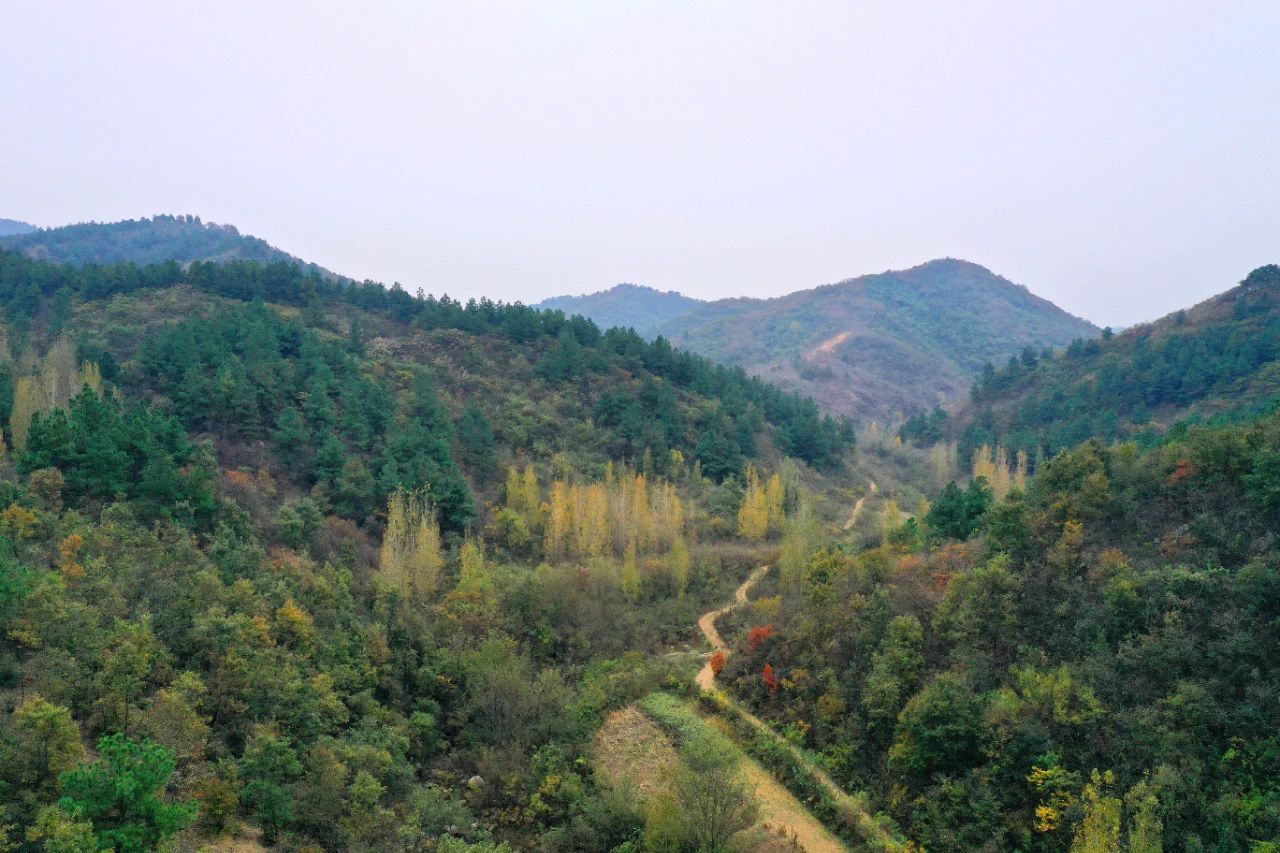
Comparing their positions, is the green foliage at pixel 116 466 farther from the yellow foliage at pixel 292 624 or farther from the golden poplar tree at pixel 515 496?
the golden poplar tree at pixel 515 496

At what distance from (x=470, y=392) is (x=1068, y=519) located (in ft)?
126

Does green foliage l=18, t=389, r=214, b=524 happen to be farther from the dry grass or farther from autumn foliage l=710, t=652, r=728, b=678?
autumn foliage l=710, t=652, r=728, b=678

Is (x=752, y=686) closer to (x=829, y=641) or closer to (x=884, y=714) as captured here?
(x=829, y=641)

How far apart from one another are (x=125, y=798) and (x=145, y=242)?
507 ft

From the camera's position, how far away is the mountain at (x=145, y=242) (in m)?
119

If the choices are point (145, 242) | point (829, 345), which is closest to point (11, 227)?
point (145, 242)

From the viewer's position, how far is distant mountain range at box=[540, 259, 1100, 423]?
126 metres

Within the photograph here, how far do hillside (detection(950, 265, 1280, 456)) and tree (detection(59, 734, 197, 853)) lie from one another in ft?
182

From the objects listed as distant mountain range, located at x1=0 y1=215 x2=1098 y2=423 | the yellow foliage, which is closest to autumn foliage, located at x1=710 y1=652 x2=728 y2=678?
the yellow foliage

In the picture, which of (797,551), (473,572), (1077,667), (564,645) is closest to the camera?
(1077,667)

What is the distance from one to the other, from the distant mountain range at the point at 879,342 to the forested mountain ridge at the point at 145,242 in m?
93.7

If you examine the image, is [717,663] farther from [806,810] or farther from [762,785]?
[806,810]

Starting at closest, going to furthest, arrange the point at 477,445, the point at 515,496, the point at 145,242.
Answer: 1. the point at 515,496
2. the point at 477,445
3. the point at 145,242

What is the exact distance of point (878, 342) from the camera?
14725 centimetres
